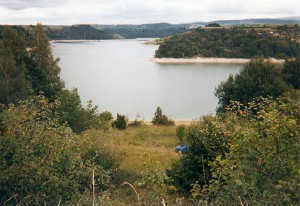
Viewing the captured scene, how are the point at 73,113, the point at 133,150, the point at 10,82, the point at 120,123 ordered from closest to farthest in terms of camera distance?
the point at 133,150, the point at 73,113, the point at 10,82, the point at 120,123

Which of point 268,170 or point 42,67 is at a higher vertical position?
point 268,170

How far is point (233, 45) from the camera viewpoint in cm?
7575

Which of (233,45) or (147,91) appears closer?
(147,91)

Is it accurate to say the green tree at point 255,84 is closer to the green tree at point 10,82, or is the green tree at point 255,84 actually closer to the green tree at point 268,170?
the green tree at point 10,82

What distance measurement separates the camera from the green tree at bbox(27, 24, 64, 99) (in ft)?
70.8

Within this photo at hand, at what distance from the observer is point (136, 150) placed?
15000 millimetres

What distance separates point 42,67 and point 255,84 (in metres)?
13.8

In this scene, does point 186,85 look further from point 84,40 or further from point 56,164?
point 84,40

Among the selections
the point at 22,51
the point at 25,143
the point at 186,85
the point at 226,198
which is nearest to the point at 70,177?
the point at 25,143

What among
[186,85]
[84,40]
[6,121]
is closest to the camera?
[6,121]

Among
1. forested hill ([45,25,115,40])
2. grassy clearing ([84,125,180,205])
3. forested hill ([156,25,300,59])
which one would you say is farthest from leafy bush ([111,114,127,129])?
forested hill ([45,25,115,40])

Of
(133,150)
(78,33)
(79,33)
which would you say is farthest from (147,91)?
(79,33)

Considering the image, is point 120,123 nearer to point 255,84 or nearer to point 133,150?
point 133,150

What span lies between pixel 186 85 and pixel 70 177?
116ft
